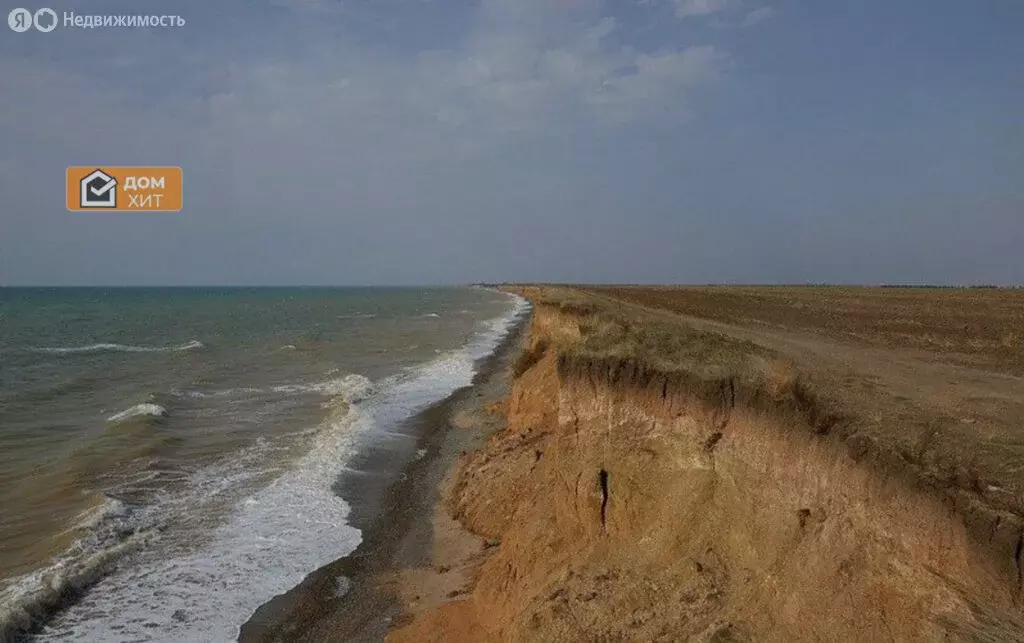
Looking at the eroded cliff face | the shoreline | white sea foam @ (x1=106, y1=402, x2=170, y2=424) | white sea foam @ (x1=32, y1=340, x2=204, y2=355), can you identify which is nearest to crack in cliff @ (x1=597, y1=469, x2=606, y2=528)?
the eroded cliff face

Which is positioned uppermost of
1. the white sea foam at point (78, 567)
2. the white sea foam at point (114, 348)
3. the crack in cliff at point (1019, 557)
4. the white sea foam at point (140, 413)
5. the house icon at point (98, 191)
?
→ the house icon at point (98, 191)

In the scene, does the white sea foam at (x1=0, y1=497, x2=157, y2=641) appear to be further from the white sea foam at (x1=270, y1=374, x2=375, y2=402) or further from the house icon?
the house icon

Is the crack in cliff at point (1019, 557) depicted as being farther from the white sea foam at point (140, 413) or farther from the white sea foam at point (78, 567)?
the white sea foam at point (140, 413)

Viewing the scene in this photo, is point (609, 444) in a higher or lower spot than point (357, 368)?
higher

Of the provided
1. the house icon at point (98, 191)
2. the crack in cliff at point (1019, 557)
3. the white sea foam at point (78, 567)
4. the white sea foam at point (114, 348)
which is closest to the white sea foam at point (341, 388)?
the house icon at point (98, 191)

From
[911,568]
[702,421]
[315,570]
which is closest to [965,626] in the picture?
[911,568]

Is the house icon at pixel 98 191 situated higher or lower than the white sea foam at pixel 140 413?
higher

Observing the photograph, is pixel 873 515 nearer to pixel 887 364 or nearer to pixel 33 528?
pixel 887 364
